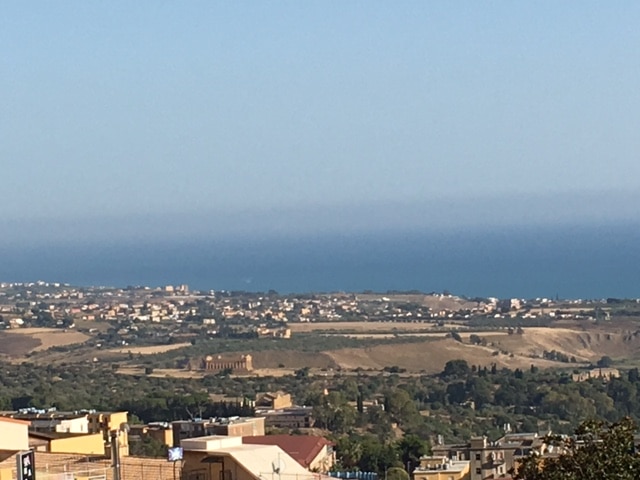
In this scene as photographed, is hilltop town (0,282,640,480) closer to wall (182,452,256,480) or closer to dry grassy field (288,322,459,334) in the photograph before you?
wall (182,452,256,480)

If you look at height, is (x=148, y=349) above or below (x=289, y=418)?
above

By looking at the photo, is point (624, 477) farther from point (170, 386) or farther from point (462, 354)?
point (462, 354)

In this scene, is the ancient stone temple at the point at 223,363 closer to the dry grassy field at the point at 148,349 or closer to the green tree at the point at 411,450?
the dry grassy field at the point at 148,349

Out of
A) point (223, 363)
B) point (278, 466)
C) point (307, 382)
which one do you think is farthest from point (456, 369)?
point (278, 466)

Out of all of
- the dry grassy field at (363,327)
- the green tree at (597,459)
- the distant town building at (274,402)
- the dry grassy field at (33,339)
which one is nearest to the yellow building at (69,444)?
the green tree at (597,459)

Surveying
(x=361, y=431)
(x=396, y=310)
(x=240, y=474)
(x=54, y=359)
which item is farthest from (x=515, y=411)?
(x=396, y=310)

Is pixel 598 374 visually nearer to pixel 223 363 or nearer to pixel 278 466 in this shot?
pixel 223 363
